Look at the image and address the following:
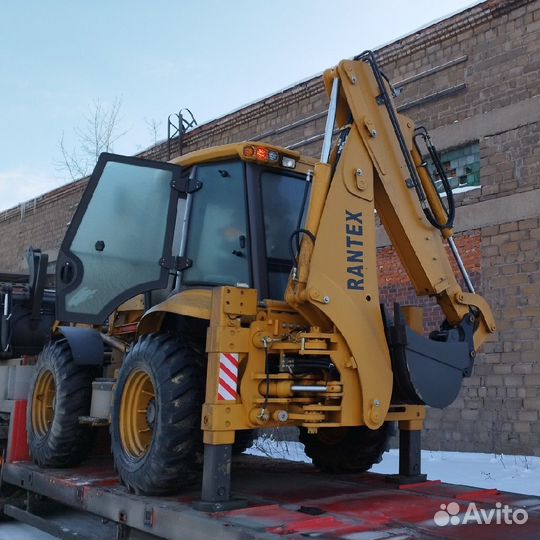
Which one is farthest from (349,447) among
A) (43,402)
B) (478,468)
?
(478,468)

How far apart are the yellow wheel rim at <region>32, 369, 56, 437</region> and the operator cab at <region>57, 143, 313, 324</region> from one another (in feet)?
4.41

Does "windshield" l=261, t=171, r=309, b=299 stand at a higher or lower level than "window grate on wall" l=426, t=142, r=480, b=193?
lower

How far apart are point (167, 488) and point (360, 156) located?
8.53 feet

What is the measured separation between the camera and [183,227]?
5172 millimetres

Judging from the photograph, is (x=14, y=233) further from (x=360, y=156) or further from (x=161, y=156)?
(x=360, y=156)

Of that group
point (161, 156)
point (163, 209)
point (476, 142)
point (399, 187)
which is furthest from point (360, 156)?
point (161, 156)

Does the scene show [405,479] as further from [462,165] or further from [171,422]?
[462,165]

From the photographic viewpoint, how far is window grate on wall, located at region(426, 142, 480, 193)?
9727mm

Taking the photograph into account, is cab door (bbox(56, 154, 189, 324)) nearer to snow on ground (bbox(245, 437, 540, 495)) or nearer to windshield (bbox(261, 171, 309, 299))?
windshield (bbox(261, 171, 309, 299))

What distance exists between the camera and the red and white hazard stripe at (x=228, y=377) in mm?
4113

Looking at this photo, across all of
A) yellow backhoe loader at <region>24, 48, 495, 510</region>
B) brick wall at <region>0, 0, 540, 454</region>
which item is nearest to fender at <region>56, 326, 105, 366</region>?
yellow backhoe loader at <region>24, 48, 495, 510</region>

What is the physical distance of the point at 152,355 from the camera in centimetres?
457

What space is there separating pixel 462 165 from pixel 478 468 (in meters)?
4.32

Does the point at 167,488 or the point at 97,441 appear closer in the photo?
the point at 167,488
